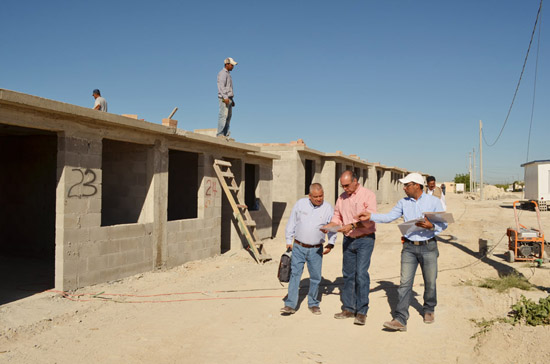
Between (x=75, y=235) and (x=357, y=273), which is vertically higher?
(x=75, y=235)

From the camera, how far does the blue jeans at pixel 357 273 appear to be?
5641mm

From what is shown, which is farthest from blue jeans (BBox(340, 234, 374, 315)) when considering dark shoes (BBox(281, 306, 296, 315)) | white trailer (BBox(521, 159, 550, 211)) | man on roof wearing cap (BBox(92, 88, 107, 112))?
white trailer (BBox(521, 159, 550, 211))

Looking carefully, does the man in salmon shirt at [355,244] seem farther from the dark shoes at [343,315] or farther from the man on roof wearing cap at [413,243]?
the man on roof wearing cap at [413,243]

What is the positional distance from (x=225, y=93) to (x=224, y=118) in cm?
72

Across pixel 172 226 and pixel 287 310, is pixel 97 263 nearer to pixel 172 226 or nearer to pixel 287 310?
pixel 172 226

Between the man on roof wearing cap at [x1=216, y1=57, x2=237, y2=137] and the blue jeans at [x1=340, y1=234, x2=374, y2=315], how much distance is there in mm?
6729

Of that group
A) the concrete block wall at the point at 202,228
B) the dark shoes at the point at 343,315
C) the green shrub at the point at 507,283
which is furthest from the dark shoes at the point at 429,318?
the concrete block wall at the point at 202,228

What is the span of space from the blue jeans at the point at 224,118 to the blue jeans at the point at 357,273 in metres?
6.77

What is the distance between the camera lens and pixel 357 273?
18.7 ft

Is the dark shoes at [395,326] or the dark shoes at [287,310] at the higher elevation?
the dark shoes at [395,326]

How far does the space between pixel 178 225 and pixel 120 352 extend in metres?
5.36

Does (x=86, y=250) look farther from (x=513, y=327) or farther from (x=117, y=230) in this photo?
(x=513, y=327)

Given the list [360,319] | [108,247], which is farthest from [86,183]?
[360,319]

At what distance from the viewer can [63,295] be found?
708cm
